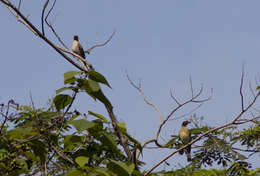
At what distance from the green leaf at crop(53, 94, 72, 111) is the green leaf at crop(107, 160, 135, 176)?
436 mm

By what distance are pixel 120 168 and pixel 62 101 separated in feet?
1.63

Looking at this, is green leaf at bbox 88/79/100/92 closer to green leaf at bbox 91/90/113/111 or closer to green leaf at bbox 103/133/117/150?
green leaf at bbox 91/90/113/111

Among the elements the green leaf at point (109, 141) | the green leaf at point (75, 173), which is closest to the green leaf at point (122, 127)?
the green leaf at point (109, 141)

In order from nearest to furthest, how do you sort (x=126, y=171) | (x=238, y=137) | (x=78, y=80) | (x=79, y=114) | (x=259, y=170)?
1. (x=126, y=171)
2. (x=78, y=80)
3. (x=79, y=114)
4. (x=259, y=170)
5. (x=238, y=137)

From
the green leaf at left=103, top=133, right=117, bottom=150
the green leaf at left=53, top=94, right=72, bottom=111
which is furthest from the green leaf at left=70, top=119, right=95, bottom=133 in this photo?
the green leaf at left=53, top=94, right=72, bottom=111

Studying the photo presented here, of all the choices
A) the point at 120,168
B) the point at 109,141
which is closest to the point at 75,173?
the point at 120,168

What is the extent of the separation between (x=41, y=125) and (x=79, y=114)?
21 centimetres

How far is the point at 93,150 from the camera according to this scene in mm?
1950

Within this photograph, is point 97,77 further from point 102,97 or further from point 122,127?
point 122,127

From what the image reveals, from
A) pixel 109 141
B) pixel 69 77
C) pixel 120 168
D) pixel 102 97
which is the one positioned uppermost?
pixel 69 77

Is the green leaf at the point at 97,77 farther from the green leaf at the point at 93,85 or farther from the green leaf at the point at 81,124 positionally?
the green leaf at the point at 81,124

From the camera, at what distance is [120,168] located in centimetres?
158

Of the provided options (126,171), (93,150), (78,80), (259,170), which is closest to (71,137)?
(93,150)

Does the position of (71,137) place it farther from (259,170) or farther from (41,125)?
(259,170)
